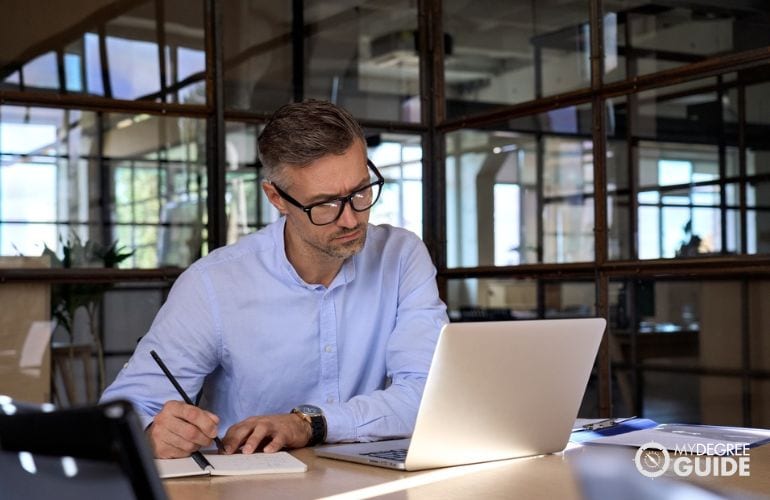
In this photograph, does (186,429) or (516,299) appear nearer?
(186,429)

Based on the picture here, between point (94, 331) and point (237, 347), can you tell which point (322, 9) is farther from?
point (237, 347)

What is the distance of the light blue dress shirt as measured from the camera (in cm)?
231

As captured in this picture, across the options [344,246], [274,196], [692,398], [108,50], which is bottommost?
[692,398]

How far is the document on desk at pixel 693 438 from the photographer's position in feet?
5.98

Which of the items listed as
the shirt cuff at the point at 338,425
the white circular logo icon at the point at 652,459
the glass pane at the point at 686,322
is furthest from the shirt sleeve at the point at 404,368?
the glass pane at the point at 686,322

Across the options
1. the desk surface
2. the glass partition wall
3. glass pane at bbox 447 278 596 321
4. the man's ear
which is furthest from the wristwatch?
glass pane at bbox 447 278 596 321

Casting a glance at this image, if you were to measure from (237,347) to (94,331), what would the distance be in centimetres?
129

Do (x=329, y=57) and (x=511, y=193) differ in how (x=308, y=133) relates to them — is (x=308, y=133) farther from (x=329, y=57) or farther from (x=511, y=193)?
(x=511, y=193)

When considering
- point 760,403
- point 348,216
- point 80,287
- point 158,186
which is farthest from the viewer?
point 158,186

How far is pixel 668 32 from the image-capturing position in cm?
356

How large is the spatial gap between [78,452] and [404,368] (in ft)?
4.80

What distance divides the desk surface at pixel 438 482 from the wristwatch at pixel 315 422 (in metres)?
0.21

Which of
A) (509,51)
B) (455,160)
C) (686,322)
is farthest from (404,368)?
(509,51)

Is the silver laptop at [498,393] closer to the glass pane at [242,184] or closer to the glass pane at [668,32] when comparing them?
the glass pane at [668,32]
